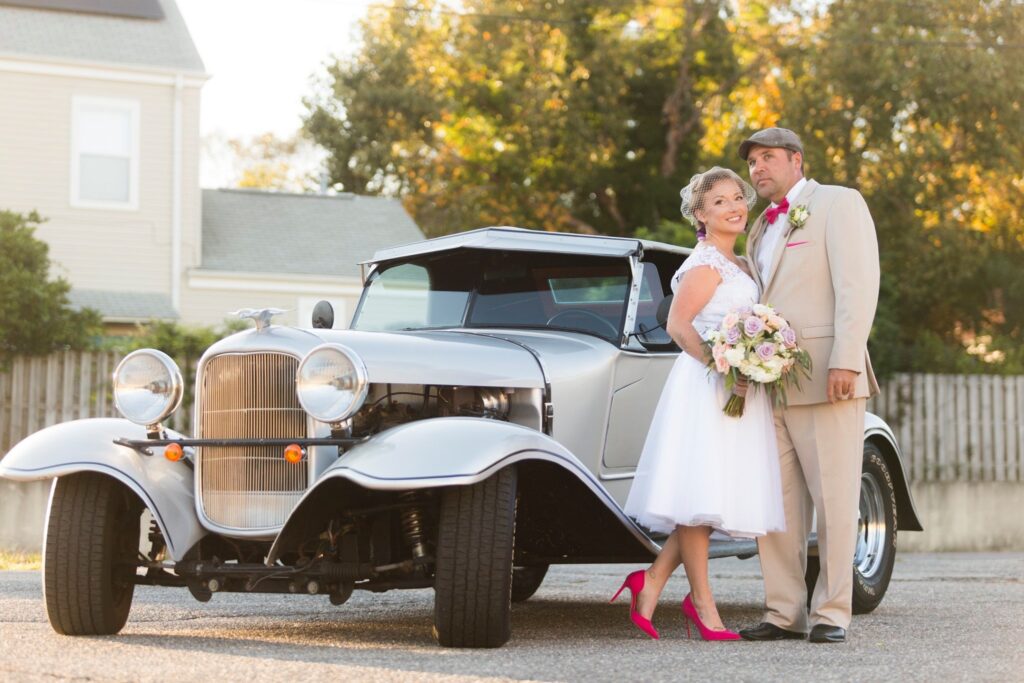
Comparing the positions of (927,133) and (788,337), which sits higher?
(927,133)

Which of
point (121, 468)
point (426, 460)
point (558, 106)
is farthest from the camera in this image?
point (558, 106)

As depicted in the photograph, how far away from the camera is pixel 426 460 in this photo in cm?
549

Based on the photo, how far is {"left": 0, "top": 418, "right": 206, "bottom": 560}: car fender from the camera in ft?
20.1

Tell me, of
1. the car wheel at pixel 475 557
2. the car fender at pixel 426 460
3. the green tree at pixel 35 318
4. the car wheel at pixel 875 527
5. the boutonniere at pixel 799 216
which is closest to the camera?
the car fender at pixel 426 460

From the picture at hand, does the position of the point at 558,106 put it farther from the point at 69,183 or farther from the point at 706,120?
the point at 69,183

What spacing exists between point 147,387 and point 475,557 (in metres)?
1.85

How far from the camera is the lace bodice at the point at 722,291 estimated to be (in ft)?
21.6

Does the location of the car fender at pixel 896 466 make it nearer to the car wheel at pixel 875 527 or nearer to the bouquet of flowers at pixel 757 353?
the car wheel at pixel 875 527

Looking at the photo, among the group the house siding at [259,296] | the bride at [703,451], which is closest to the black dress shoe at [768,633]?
the bride at [703,451]

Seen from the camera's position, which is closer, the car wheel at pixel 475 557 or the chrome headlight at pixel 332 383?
the car wheel at pixel 475 557

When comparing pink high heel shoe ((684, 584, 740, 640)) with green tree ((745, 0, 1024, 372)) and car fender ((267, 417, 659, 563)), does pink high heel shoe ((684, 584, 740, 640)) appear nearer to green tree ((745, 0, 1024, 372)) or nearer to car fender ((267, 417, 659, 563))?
car fender ((267, 417, 659, 563))

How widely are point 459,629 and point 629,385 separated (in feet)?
6.97

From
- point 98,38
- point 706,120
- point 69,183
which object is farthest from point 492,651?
point 706,120

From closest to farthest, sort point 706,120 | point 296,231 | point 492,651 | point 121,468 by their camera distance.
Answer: point 492,651, point 121,468, point 296,231, point 706,120
